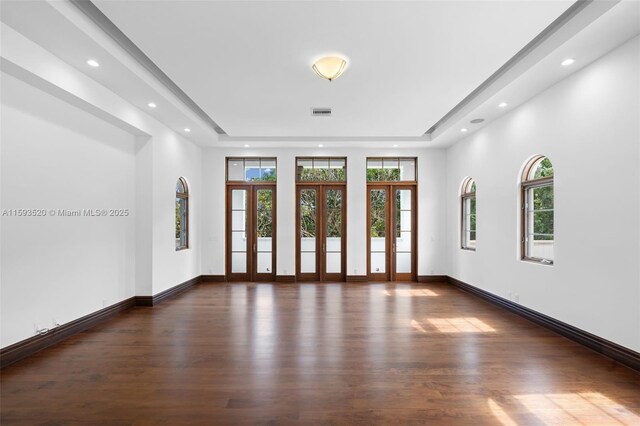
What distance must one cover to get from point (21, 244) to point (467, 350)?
4.80 m

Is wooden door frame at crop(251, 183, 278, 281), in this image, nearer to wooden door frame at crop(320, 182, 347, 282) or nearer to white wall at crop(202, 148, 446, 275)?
white wall at crop(202, 148, 446, 275)

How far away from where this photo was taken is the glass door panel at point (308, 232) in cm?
729

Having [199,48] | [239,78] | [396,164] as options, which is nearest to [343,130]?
[396,164]

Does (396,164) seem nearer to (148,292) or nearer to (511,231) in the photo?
(511,231)

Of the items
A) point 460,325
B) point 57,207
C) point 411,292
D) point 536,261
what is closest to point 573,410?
point 460,325

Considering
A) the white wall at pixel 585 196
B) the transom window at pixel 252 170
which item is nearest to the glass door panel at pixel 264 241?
the transom window at pixel 252 170

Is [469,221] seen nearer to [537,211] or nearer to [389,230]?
[389,230]

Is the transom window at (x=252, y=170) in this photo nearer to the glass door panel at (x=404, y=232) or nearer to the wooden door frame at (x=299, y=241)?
the wooden door frame at (x=299, y=241)

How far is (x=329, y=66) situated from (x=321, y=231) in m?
4.34

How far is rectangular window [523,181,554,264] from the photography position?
A: 13.6 ft

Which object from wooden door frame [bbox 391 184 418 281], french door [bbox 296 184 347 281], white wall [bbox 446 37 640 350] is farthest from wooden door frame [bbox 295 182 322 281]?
white wall [bbox 446 37 640 350]

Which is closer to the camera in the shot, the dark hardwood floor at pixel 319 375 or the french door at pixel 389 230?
the dark hardwood floor at pixel 319 375

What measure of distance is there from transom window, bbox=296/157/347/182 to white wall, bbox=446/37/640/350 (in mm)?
3299

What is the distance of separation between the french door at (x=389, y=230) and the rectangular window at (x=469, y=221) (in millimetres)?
1093
